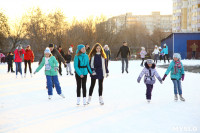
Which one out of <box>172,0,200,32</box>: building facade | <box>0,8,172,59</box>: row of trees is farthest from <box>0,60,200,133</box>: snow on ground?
<box>172,0,200,32</box>: building facade

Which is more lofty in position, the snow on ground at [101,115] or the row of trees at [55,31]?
the row of trees at [55,31]

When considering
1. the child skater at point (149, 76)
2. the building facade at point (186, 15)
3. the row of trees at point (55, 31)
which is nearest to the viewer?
the child skater at point (149, 76)

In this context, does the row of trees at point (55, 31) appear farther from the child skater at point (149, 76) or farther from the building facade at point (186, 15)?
the building facade at point (186, 15)

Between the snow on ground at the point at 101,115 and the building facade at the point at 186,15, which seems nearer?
the snow on ground at the point at 101,115

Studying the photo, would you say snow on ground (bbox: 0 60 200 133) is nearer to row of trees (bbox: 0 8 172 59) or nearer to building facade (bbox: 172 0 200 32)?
row of trees (bbox: 0 8 172 59)

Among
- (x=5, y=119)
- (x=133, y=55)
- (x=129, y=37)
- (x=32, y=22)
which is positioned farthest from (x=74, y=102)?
(x=129, y=37)

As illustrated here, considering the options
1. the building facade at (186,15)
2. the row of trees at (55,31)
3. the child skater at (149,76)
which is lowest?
the child skater at (149,76)

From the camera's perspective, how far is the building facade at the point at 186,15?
82637 millimetres

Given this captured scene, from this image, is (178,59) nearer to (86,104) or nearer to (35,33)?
(86,104)

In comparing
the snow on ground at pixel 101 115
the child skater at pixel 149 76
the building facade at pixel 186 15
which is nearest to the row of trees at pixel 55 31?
the snow on ground at pixel 101 115

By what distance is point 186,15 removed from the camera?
3706 inches

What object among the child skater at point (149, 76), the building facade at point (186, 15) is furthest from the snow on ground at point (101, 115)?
→ the building facade at point (186, 15)

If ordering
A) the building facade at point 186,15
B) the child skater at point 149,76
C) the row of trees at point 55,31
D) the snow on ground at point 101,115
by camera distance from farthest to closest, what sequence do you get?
the building facade at point 186,15
the row of trees at point 55,31
the child skater at point 149,76
the snow on ground at point 101,115

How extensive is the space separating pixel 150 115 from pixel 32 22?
1596 inches
